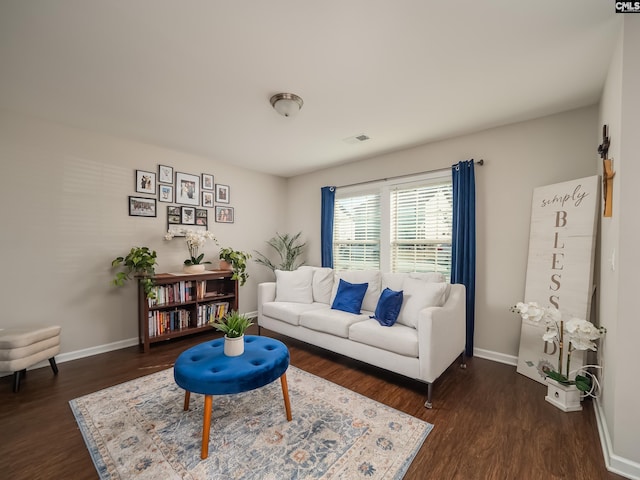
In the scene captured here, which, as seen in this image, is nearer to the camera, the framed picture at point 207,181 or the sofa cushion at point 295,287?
the sofa cushion at point 295,287

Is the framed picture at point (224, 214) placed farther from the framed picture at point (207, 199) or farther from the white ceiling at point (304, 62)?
the white ceiling at point (304, 62)

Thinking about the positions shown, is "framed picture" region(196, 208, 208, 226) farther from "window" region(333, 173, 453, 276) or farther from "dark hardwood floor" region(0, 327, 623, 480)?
"window" region(333, 173, 453, 276)

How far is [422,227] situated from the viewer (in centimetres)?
368

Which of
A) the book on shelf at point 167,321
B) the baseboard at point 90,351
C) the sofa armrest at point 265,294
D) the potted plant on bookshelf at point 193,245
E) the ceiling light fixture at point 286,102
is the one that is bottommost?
the baseboard at point 90,351

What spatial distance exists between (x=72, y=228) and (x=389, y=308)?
3604 mm

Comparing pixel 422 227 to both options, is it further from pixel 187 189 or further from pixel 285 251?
pixel 187 189

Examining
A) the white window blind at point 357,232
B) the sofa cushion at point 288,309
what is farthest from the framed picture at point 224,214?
the white window blind at point 357,232

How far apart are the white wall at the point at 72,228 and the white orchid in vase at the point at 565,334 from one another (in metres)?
4.23

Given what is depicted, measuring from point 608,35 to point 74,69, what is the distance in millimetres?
3698

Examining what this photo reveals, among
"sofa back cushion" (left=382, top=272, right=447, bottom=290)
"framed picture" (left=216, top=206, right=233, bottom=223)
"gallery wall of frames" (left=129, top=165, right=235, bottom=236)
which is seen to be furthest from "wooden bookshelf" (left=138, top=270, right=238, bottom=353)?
"sofa back cushion" (left=382, top=272, right=447, bottom=290)

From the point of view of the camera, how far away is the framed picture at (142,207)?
3.55 metres

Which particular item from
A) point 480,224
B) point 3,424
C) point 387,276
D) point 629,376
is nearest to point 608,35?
point 480,224

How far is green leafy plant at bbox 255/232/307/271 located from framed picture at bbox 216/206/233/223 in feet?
2.73

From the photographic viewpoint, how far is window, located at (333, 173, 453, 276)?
3527 millimetres
